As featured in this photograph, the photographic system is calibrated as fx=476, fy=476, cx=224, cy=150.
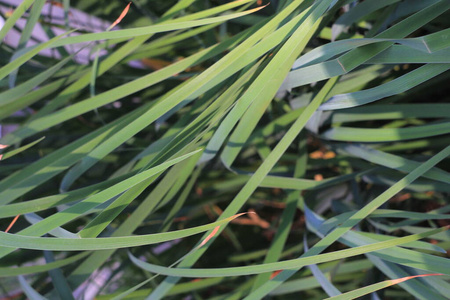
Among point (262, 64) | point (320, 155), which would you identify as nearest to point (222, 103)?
point (262, 64)

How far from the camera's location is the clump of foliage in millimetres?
171

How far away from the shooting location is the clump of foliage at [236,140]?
0.17 metres

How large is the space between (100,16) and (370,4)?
0.77ft

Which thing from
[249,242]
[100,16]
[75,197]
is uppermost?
[100,16]

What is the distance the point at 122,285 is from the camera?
15.6 inches

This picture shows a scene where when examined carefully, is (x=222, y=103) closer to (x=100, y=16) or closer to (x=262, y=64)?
(x=262, y=64)

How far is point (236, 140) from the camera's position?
21 cm

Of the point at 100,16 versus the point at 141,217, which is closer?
the point at 141,217

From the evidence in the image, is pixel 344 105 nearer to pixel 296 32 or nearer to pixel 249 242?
pixel 296 32

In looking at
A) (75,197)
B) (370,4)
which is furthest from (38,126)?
(370,4)

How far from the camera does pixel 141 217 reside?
216mm

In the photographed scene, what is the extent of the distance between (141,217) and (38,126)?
0.06 metres

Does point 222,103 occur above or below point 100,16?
below

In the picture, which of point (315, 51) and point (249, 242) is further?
point (249, 242)
